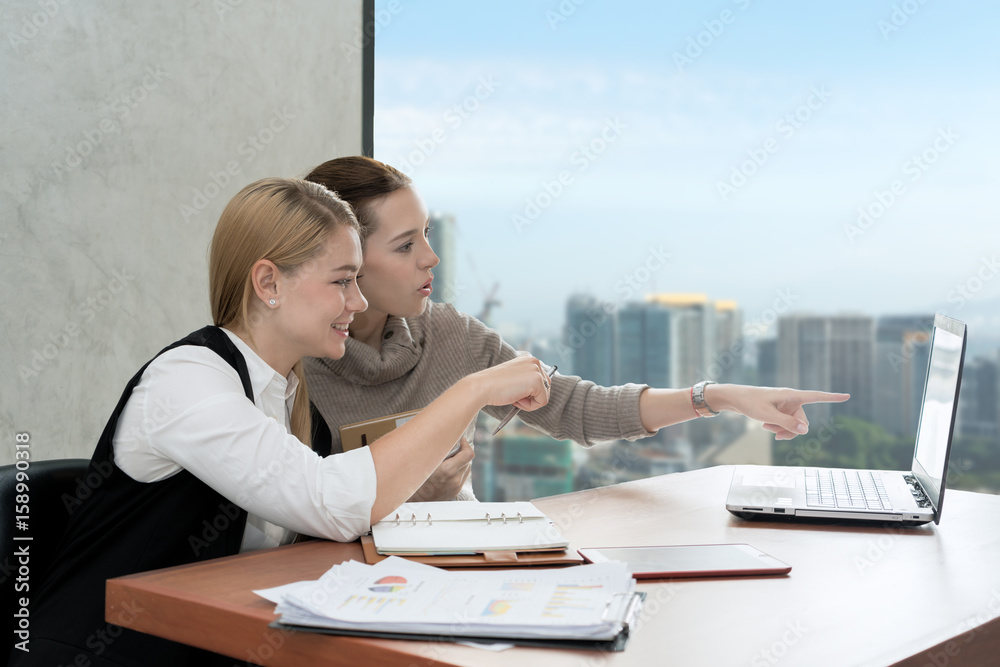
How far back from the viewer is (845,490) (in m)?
1.31

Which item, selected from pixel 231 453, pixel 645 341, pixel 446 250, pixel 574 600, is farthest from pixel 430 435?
pixel 645 341

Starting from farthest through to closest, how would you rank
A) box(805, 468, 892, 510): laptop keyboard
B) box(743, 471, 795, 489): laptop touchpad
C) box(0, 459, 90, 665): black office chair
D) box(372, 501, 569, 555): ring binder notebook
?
box(743, 471, 795, 489): laptop touchpad, box(805, 468, 892, 510): laptop keyboard, box(0, 459, 90, 665): black office chair, box(372, 501, 569, 555): ring binder notebook

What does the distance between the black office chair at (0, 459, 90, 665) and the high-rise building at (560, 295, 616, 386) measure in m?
1.89

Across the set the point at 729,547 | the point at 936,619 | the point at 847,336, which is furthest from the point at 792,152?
the point at 936,619

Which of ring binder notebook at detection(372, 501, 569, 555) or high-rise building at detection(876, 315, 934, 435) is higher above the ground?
ring binder notebook at detection(372, 501, 569, 555)

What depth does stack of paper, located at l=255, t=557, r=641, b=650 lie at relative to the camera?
68cm

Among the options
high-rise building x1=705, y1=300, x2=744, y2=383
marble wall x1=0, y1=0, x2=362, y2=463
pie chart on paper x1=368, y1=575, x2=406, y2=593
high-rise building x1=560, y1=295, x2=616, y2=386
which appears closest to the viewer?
pie chart on paper x1=368, y1=575, x2=406, y2=593

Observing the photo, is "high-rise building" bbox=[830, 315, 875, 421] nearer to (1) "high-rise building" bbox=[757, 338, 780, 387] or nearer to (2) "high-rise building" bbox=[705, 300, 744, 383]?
(1) "high-rise building" bbox=[757, 338, 780, 387]

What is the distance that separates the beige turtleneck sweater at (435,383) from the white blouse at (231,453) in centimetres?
47

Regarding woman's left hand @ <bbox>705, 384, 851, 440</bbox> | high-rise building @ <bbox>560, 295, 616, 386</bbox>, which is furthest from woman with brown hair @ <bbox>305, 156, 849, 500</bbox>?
high-rise building @ <bbox>560, 295, 616, 386</bbox>

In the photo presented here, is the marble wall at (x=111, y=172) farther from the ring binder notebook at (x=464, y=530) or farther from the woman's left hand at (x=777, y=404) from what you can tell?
the woman's left hand at (x=777, y=404)

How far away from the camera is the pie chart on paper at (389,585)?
2.56ft

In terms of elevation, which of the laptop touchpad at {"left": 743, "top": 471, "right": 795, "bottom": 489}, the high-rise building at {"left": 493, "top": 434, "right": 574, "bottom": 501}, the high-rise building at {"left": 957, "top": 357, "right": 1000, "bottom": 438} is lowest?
the high-rise building at {"left": 493, "top": 434, "right": 574, "bottom": 501}

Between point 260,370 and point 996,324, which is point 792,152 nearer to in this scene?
point 996,324
